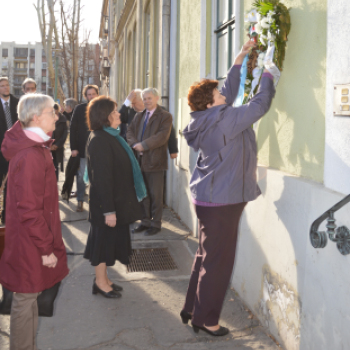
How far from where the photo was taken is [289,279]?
314cm

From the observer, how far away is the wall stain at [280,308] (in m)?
3.04

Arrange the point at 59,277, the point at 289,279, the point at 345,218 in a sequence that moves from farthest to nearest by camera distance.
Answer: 1. the point at 289,279
2. the point at 59,277
3. the point at 345,218

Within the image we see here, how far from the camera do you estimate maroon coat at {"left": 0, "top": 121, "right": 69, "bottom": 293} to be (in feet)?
8.55

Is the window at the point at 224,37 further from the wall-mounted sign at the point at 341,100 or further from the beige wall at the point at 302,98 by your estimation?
the wall-mounted sign at the point at 341,100

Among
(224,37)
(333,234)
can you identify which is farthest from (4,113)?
(333,234)

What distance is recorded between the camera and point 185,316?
3.63 metres

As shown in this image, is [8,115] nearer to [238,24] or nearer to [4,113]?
[4,113]

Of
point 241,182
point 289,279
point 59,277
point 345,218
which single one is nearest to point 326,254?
point 345,218

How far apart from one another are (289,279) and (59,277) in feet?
5.13

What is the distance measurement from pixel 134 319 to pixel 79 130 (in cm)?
447

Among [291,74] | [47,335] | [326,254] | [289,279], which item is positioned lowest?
[47,335]

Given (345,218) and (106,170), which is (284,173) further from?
(106,170)

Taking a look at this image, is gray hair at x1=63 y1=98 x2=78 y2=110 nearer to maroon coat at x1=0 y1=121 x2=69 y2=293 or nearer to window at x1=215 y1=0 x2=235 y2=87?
window at x1=215 y1=0 x2=235 y2=87

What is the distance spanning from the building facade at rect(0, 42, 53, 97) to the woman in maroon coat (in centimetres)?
12542
